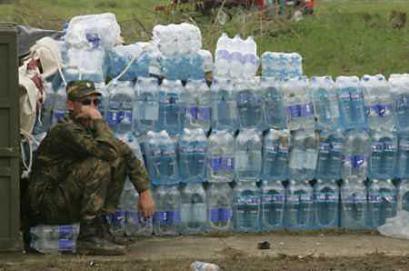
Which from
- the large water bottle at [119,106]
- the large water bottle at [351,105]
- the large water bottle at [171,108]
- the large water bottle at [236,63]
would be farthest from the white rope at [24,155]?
the large water bottle at [351,105]

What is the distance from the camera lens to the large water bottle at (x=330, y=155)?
28.2ft

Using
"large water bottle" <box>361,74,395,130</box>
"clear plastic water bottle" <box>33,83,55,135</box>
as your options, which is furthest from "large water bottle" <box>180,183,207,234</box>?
"large water bottle" <box>361,74,395,130</box>

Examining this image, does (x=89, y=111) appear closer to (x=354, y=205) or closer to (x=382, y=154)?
(x=354, y=205)

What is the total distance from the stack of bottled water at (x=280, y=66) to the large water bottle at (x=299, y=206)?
0.96 meters

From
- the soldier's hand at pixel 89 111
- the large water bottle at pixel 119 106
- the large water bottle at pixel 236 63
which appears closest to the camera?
the soldier's hand at pixel 89 111

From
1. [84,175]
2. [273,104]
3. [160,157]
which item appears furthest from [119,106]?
[273,104]

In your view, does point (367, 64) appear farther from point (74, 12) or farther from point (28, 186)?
point (28, 186)

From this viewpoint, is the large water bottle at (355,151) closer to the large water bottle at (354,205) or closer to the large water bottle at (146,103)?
the large water bottle at (354,205)

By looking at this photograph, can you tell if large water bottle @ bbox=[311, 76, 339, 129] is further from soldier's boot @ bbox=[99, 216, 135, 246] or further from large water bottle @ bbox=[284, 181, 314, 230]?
soldier's boot @ bbox=[99, 216, 135, 246]

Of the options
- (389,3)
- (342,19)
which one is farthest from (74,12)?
(389,3)

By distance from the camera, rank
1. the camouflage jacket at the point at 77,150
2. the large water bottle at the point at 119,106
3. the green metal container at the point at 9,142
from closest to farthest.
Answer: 1. the green metal container at the point at 9,142
2. the camouflage jacket at the point at 77,150
3. the large water bottle at the point at 119,106

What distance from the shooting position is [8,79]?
7.31 m

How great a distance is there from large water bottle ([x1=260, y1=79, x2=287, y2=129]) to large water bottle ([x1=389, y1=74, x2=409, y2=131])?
3.35 ft

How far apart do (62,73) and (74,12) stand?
46.7 ft
